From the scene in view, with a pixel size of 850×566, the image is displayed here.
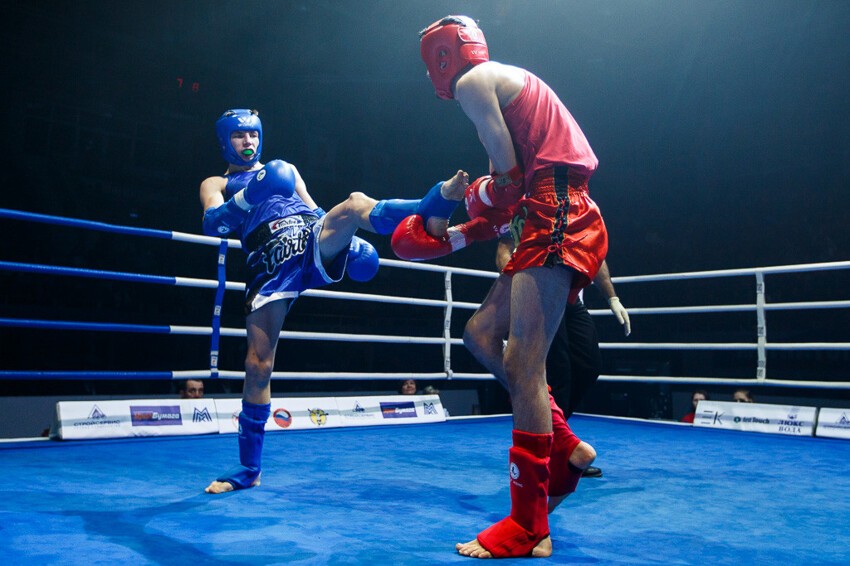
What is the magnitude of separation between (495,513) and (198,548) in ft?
2.69

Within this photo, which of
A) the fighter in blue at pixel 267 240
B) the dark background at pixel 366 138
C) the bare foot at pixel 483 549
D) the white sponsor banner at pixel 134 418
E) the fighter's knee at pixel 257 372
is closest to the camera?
the bare foot at pixel 483 549

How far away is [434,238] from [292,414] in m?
2.40

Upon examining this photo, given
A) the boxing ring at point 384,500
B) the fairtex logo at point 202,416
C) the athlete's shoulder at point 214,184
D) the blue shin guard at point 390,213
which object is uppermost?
the athlete's shoulder at point 214,184

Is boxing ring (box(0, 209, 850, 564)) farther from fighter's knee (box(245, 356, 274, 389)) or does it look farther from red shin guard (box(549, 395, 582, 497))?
fighter's knee (box(245, 356, 274, 389))

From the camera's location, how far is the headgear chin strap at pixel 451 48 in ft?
5.87

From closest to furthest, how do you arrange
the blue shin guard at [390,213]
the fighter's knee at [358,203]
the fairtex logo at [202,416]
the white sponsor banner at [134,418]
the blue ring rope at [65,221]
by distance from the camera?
the blue shin guard at [390,213]
the fighter's knee at [358,203]
the blue ring rope at [65,221]
the white sponsor banner at [134,418]
the fairtex logo at [202,416]

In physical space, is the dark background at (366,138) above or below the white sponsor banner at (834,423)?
above

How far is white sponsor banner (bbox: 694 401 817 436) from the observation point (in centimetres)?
399

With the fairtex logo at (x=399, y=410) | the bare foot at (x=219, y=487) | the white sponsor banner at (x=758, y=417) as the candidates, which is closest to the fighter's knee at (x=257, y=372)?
the bare foot at (x=219, y=487)

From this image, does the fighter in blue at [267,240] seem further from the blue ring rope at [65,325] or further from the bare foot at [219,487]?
the blue ring rope at [65,325]

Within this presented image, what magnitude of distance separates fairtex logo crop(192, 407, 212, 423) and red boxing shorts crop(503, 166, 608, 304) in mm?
2355

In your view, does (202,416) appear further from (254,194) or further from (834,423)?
(834,423)

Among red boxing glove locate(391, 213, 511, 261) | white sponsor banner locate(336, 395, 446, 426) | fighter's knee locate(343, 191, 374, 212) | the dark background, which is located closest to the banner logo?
white sponsor banner locate(336, 395, 446, 426)

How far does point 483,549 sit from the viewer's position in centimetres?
154
